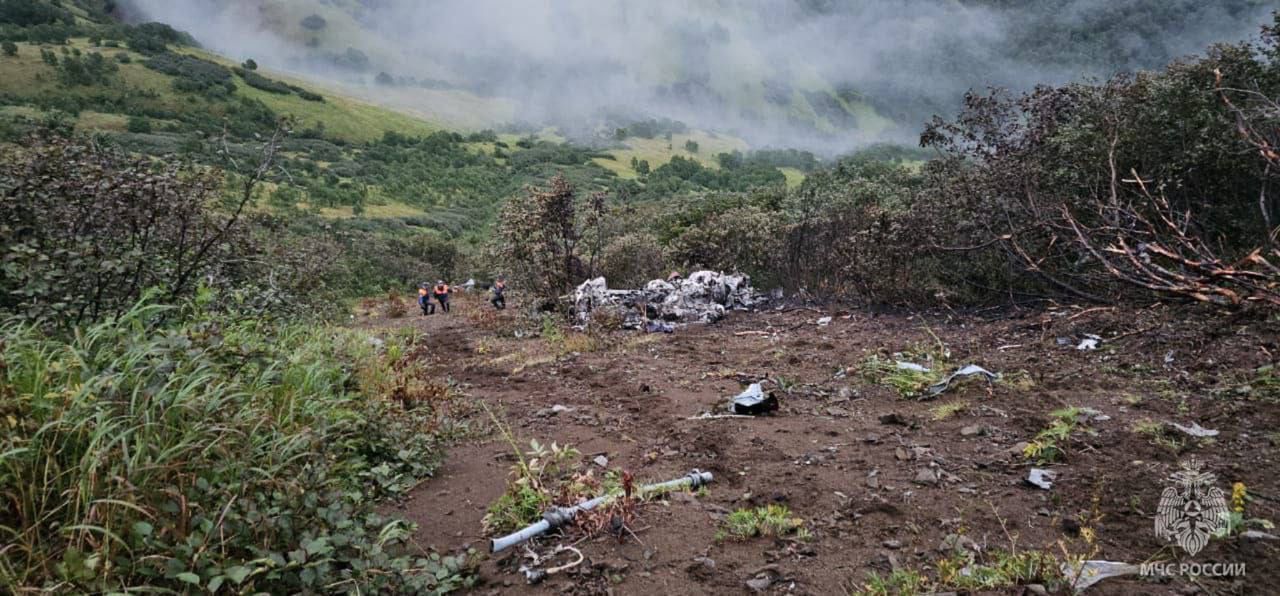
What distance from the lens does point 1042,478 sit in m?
2.92

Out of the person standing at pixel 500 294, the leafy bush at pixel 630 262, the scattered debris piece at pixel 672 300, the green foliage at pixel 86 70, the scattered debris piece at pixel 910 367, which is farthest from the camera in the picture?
the green foliage at pixel 86 70

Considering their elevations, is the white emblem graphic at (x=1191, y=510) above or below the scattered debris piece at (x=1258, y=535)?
below

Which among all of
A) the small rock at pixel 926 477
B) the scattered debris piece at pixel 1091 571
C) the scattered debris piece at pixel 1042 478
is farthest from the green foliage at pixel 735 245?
the scattered debris piece at pixel 1091 571

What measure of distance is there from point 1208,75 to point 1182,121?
0.57 m

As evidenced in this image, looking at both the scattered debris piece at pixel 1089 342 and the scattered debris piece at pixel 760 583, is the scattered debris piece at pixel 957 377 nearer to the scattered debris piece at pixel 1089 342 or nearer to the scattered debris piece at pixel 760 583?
the scattered debris piece at pixel 1089 342

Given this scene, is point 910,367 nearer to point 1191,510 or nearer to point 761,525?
point 1191,510

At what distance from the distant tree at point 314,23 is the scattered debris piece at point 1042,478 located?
473 feet

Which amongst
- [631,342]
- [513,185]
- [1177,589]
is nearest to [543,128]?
[513,185]

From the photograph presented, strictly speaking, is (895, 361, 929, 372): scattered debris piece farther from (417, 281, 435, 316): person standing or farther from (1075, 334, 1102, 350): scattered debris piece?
(417, 281, 435, 316): person standing

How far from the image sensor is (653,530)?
2771mm

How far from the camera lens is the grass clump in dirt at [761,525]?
2678 millimetres

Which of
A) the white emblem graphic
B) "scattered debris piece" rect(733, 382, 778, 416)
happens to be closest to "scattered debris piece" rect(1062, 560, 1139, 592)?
the white emblem graphic

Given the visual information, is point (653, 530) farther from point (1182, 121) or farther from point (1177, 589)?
point (1182, 121)

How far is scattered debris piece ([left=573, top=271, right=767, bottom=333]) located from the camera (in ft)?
34.6
